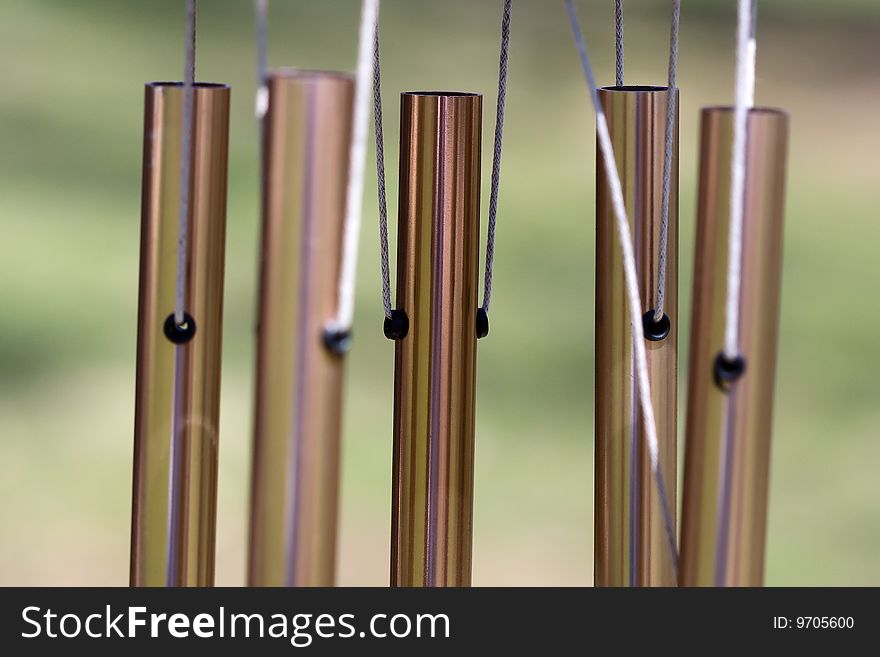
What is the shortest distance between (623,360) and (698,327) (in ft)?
→ 0.78

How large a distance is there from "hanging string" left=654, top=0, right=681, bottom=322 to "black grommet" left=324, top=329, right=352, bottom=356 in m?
0.33

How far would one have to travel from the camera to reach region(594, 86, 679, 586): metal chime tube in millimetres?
897

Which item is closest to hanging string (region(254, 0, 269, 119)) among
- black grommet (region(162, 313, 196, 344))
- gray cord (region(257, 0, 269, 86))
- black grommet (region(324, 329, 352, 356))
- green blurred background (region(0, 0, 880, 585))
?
gray cord (region(257, 0, 269, 86))

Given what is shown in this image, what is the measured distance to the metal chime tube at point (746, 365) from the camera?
0.65 meters

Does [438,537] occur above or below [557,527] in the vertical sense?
above

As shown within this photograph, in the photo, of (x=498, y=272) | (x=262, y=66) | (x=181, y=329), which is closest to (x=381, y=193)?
(x=181, y=329)

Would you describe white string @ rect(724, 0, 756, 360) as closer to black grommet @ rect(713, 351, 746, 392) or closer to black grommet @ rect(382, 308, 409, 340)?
black grommet @ rect(713, 351, 746, 392)

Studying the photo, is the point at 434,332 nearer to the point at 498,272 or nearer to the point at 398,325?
the point at 398,325

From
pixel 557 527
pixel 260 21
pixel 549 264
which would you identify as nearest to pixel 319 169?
pixel 260 21

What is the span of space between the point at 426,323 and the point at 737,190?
13.6 inches

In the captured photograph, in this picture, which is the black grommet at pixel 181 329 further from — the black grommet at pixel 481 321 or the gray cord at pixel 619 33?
the gray cord at pixel 619 33

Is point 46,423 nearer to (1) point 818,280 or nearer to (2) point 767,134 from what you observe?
(1) point 818,280
